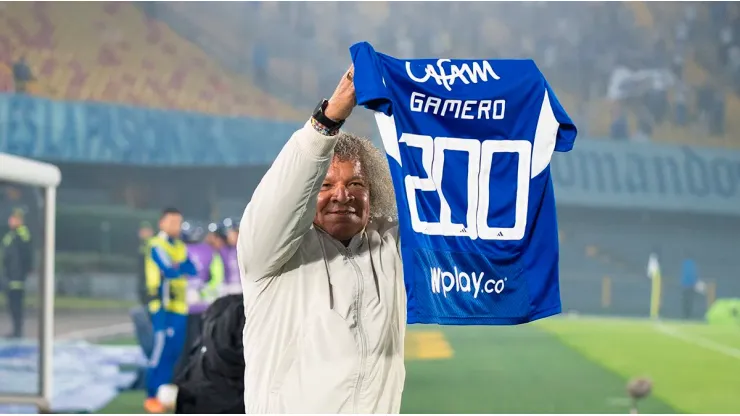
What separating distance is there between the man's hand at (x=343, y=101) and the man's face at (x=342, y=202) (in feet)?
0.55

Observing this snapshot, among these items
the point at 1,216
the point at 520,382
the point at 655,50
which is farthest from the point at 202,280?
the point at 655,50

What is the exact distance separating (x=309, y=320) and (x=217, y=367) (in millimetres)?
1328

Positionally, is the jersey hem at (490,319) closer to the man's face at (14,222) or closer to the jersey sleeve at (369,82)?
the jersey sleeve at (369,82)

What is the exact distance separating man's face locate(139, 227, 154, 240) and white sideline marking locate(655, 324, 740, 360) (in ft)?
18.3

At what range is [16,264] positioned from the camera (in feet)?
33.2

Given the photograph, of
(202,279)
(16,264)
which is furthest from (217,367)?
(16,264)

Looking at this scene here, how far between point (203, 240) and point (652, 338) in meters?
4.91

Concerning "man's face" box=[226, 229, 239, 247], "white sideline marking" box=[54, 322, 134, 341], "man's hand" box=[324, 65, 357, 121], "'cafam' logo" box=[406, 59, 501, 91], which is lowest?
"white sideline marking" box=[54, 322, 134, 341]

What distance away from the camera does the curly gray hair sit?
2.31 meters

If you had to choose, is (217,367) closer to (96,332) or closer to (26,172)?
(26,172)

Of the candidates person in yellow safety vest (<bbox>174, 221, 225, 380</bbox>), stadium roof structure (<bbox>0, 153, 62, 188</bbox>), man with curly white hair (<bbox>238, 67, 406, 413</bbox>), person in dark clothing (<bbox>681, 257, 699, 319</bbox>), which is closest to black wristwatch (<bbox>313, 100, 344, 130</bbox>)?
man with curly white hair (<bbox>238, 67, 406, 413</bbox>)

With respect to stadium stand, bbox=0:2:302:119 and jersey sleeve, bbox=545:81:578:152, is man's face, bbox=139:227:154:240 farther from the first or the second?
jersey sleeve, bbox=545:81:578:152

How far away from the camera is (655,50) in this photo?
1101 cm

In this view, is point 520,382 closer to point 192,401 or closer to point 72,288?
point 72,288
